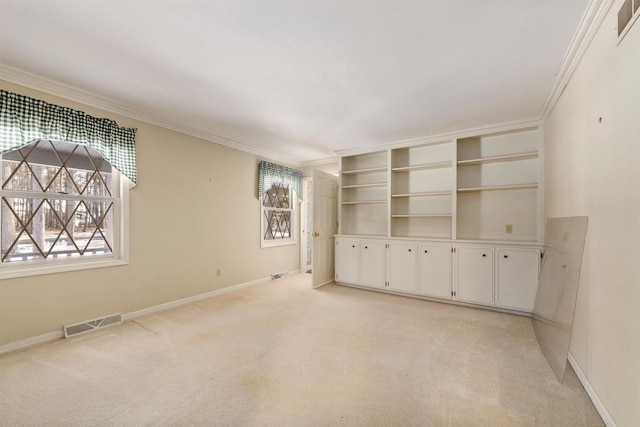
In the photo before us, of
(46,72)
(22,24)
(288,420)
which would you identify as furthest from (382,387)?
(46,72)

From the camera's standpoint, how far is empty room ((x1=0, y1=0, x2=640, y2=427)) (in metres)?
1.64

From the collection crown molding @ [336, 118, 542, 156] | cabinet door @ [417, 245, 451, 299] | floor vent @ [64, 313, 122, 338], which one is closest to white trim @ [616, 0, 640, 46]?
crown molding @ [336, 118, 542, 156]

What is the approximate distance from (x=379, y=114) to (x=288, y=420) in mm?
3068

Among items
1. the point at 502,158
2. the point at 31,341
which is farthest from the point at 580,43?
the point at 31,341

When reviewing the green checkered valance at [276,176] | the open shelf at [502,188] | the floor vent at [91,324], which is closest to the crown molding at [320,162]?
the green checkered valance at [276,176]

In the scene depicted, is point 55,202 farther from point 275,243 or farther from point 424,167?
point 424,167

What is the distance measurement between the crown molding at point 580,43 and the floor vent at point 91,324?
4.70 m

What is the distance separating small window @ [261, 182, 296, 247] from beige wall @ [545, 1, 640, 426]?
4.19 metres

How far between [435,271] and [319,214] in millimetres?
2001

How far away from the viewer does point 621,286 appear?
1.44 metres

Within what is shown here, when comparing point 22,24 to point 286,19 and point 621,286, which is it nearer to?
point 286,19

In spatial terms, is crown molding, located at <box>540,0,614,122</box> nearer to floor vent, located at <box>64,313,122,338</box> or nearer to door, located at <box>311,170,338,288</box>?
door, located at <box>311,170,338,288</box>

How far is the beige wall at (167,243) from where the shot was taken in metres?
2.56

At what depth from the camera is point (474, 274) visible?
3609 millimetres
